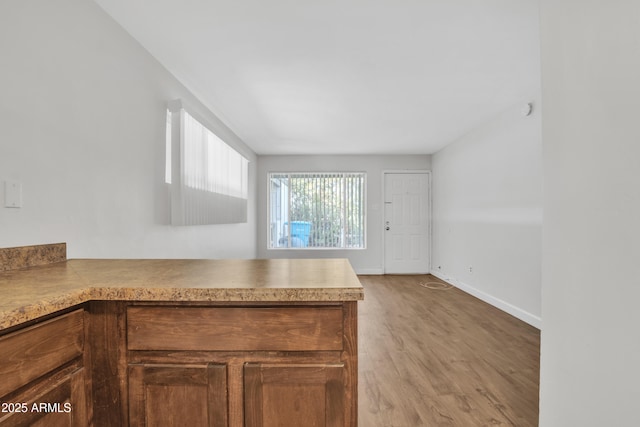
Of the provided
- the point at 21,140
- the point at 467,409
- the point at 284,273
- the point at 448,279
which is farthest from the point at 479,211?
the point at 21,140

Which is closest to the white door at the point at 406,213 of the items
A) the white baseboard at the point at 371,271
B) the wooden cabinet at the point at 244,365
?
the white baseboard at the point at 371,271

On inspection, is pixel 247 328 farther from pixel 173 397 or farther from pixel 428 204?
pixel 428 204

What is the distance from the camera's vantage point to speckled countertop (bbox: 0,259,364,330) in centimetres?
81

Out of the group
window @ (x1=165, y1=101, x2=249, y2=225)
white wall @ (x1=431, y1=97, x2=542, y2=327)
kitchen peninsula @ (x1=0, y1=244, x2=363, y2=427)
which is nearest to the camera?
kitchen peninsula @ (x1=0, y1=244, x2=363, y2=427)

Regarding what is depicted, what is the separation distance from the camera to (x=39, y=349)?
2.60 ft

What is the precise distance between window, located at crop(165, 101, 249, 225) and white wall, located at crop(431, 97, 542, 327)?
3244mm

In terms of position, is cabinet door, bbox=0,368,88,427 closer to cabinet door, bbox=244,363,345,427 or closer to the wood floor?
cabinet door, bbox=244,363,345,427

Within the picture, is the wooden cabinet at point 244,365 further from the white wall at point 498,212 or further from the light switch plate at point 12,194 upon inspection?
the white wall at point 498,212

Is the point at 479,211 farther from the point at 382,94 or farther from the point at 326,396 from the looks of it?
the point at 326,396

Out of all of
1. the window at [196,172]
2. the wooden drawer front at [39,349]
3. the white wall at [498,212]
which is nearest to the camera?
the wooden drawer front at [39,349]

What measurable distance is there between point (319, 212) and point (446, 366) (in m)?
3.91

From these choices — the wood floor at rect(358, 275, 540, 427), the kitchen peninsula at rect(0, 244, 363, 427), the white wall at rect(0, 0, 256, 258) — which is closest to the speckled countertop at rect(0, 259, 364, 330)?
the kitchen peninsula at rect(0, 244, 363, 427)

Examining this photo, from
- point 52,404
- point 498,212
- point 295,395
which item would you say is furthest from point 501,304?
point 52,404

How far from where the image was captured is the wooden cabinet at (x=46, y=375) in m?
0.73
